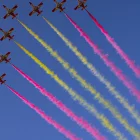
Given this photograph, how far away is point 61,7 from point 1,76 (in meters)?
16.5

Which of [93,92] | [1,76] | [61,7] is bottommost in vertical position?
[1,76]

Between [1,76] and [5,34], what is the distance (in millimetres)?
7751

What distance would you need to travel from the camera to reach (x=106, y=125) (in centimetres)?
10006

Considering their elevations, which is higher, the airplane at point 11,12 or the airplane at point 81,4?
the airplane at point 81,4

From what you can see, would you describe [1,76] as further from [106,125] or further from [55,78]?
[106,125]

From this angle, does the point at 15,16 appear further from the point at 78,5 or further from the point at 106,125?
the point at 106,125

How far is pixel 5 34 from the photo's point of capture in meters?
106

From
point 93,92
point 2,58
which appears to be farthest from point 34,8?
point 93,92

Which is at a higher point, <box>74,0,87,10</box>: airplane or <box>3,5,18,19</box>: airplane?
<box>74,0,87,10</box>: airplane

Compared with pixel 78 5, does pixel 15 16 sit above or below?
below

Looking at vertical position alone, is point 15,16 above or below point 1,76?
above

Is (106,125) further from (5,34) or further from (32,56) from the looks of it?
(5,34)

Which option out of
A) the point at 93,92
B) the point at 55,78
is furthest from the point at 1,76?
the point at 93,92

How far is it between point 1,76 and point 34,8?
45.2 feet
